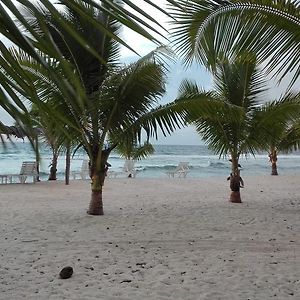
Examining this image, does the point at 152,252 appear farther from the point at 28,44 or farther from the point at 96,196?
the point at 28,44

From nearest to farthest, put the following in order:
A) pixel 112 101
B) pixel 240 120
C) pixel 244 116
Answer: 1. pixel 112 101
2. pixel 240 120
3. pixel 244 116

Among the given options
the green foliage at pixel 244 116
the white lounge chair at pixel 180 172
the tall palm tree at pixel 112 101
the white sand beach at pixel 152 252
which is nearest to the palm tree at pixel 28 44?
the white sand beach at pixel 152 252

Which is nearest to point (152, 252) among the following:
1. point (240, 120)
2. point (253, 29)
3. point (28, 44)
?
point (253, 29)

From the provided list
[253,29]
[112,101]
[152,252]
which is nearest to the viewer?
[253,29]

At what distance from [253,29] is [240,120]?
14.8 ft

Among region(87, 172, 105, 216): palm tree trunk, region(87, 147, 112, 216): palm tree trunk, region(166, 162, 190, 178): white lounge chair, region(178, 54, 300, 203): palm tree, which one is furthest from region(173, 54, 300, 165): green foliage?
region(166, 162, 190, 178): white lounge chair

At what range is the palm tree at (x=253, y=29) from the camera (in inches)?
139

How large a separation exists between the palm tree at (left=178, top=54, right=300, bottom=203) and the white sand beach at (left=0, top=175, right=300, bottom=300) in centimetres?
154

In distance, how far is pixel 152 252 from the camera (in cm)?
436

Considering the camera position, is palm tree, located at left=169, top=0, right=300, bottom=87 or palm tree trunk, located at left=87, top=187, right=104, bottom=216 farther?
palm tree trunk, located at left=87, top=187, right=104, bottom=216

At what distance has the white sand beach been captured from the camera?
3156 millimetres

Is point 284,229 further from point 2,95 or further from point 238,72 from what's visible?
point 2,95

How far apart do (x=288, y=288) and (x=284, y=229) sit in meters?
2.61

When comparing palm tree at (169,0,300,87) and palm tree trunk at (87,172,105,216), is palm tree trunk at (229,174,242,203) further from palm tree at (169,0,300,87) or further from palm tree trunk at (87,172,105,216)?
palm tree at (169,0,300,87)
